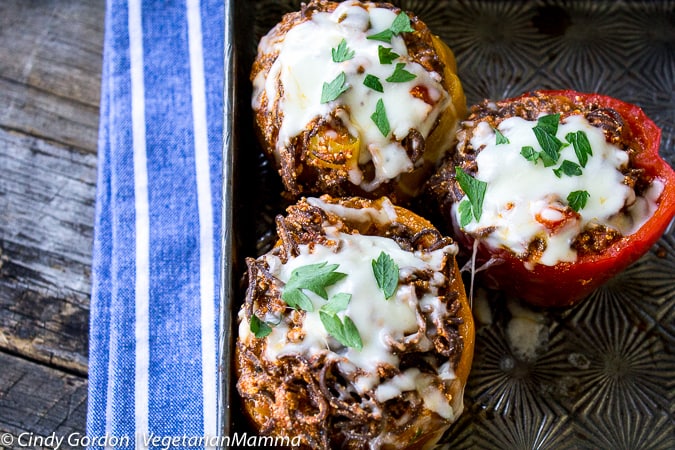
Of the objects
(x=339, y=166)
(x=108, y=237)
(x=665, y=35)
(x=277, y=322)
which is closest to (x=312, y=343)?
(x=277, y=322)

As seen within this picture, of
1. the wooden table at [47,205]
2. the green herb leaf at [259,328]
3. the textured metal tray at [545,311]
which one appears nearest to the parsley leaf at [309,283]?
the green herb leaf at [259,328]

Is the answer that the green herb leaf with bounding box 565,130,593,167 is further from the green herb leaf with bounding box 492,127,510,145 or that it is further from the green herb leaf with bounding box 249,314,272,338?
the green herb leaf with bounding box 249,314,272,338

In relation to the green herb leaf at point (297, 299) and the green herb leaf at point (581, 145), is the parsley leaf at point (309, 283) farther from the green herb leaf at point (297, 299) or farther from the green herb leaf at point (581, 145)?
the green herb leaf at point (581, 145)

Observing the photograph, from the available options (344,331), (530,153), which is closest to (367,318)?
(344,331)

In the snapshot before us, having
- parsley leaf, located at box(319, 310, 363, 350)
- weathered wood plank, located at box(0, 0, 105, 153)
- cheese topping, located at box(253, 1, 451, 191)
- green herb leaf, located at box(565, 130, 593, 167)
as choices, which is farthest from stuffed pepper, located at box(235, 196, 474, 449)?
weathered wood plank, located at box(0, 0, 105, 153)

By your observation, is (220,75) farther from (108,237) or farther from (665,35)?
(665,35)
